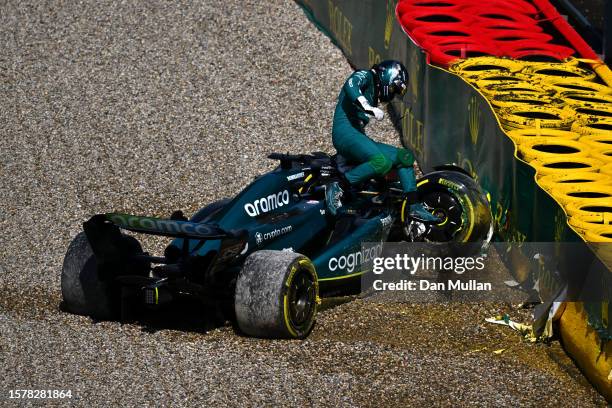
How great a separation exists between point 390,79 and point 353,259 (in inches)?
77.6

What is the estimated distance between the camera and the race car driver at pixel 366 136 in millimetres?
12180

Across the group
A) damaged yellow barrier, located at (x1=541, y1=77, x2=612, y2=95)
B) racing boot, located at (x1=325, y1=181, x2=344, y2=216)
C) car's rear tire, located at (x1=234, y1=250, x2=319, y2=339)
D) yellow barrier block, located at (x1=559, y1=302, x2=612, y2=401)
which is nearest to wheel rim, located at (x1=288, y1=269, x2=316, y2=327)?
car's rear tire, located at (x1=234, y1=250, x2=319, y2=339)

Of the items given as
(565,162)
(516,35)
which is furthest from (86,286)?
(516,35)

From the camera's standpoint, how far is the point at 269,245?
1119 centimetres

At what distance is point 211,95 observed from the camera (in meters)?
18.0

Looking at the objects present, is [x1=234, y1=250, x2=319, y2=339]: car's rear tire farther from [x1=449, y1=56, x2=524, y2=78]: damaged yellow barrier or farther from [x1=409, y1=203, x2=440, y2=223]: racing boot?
[x1=449, y1=56, x2=524, y2=78]: damaged yellow barrier

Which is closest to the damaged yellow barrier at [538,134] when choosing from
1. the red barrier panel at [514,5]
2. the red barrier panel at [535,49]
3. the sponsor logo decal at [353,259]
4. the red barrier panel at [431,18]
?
the sponsor logo decal at [353,259]

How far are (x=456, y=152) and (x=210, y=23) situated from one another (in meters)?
7.30

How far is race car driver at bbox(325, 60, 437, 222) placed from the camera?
1218 cm

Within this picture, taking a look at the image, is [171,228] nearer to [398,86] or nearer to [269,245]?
[269,245]

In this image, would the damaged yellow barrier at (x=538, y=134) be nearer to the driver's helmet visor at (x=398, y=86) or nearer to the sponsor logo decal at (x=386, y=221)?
the driver's helmet visor at (x=398, y=86)

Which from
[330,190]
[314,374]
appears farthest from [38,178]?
[314,374]

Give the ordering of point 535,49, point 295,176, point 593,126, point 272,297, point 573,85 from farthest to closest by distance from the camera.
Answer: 1. point 535,49
2. point 573,85
3. point 593,126
4. point 295,176
5. point 272,297

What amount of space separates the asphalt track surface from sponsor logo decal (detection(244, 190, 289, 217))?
1115 mm
